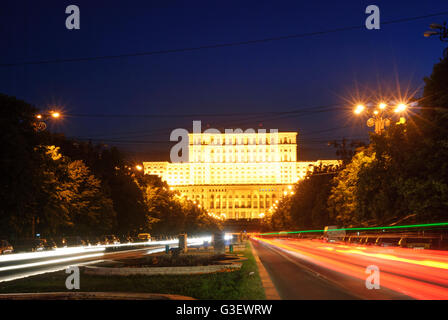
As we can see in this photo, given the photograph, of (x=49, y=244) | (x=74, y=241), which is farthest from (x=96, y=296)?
(x=74, y=241)

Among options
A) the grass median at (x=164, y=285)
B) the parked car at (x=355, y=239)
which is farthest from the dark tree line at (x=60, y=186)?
the parked car at (x=355, y=239)

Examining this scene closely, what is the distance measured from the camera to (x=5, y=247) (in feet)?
141

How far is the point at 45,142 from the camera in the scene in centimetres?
4541

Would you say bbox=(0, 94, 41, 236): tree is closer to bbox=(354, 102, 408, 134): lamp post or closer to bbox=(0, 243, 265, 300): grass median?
bbox=(0, 243, 265, 300): grass median

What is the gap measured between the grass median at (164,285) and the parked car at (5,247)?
950 inches

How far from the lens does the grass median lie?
1366cm

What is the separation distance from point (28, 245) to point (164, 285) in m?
33.4

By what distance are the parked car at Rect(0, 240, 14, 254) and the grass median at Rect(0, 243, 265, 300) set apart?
24128mm

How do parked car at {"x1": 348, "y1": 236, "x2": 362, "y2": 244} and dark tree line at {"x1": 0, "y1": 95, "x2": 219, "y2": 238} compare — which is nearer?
dark tree line at {"x1": 0, "y1": 95, "x2": 219, "y2": 238}

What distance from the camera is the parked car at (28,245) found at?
44.7m

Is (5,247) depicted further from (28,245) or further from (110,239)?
(110,239)

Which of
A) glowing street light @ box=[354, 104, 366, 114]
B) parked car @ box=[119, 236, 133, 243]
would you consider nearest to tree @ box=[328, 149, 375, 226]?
glowing street light @ box=[354, 104, 366, 114]

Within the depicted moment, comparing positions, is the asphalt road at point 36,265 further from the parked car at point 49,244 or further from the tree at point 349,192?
the tree at point 349,192
